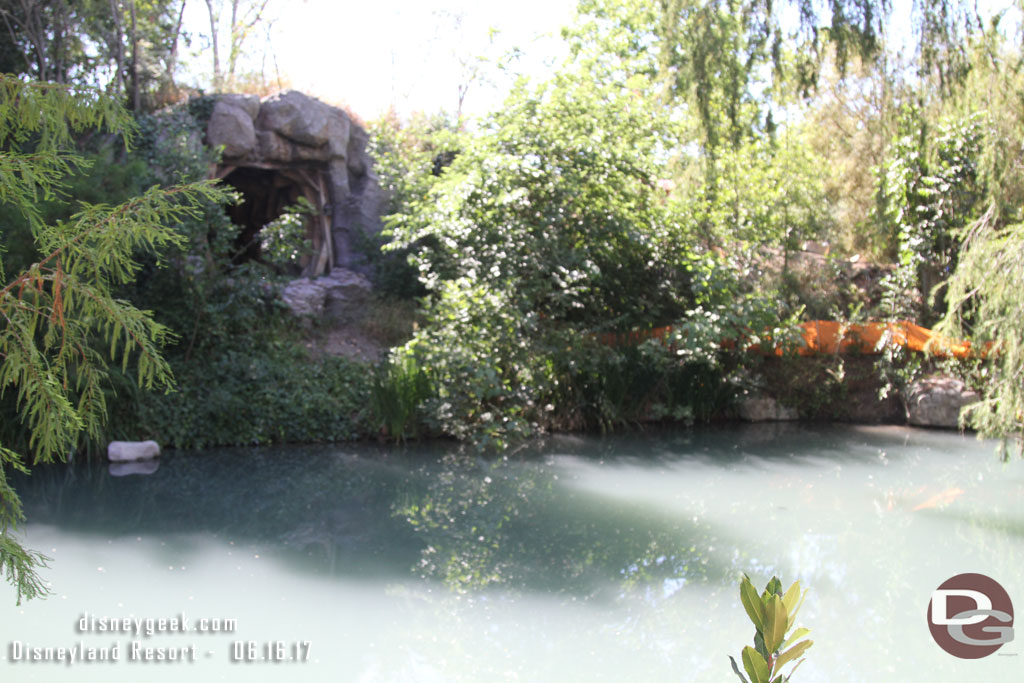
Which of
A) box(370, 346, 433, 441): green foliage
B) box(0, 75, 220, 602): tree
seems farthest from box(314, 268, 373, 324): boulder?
box(0, 75, 220, 602): tree

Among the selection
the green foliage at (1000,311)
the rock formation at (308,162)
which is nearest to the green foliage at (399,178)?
the rock formation at (308,162)

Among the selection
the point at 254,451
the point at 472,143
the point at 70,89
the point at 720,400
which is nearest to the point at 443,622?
the point at 70,89

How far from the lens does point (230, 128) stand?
1119 cm

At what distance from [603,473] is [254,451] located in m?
3.27

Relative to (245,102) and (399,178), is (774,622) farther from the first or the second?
(245,102)

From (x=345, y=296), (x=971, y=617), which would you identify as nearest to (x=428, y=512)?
(x=971, y=617)

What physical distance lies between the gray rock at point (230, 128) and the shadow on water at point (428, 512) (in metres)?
5.34

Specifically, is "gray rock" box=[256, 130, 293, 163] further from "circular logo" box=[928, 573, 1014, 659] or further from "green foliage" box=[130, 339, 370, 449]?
"circular logo" box=[928, 573, 1014, 659]

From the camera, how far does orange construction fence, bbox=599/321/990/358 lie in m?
9.22

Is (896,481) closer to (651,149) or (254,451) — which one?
(651,149)

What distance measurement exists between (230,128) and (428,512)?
759 cm

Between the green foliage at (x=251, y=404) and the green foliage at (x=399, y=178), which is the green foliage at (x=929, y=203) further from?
the green foliage at (x=251, y=404)

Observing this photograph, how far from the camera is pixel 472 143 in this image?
8430 millimetres

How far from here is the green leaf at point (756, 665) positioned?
1442 millimetres
